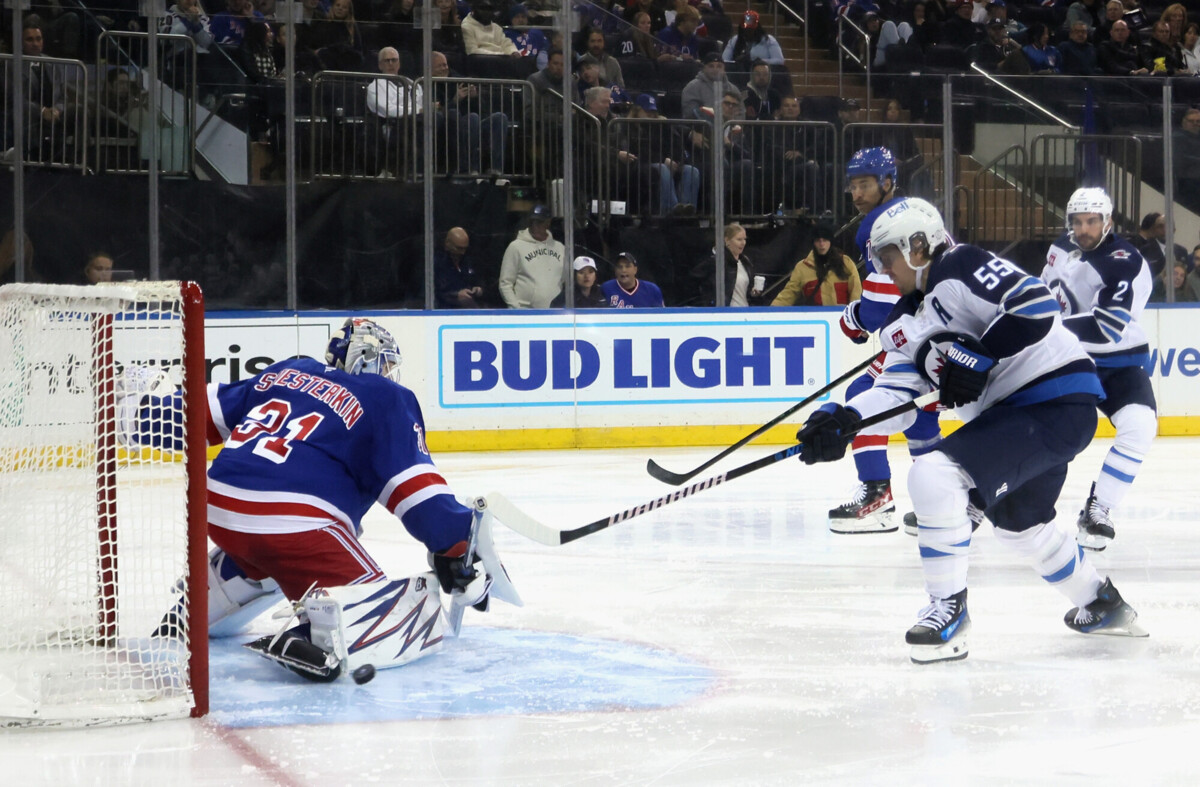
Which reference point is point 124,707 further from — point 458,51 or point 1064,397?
point 458,51

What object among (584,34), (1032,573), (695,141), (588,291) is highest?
(584,34)

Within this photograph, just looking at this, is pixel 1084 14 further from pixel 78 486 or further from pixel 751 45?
pixel 78 486

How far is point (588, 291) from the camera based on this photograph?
336 inches

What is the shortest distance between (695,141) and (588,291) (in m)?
1.12

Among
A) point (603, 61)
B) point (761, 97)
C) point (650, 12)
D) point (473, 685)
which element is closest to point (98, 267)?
point (603, 61)

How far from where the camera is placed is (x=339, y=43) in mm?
8320

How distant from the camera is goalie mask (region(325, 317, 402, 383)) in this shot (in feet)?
10.6

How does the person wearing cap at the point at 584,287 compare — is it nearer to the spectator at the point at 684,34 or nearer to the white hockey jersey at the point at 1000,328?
the spectator at the point at 684,34

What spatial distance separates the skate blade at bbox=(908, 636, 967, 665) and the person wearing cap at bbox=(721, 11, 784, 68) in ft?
24.4

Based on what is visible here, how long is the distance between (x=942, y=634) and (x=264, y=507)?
1.49m

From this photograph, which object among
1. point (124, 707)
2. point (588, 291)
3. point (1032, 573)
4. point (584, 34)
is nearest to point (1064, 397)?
point (1032, 573)

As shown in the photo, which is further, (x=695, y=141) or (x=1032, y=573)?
(x=695, y=141)

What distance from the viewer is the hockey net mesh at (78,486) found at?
2.82 meters

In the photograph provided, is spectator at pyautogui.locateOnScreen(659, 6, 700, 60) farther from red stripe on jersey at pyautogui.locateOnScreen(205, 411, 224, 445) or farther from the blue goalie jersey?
the blue goalie jersey
